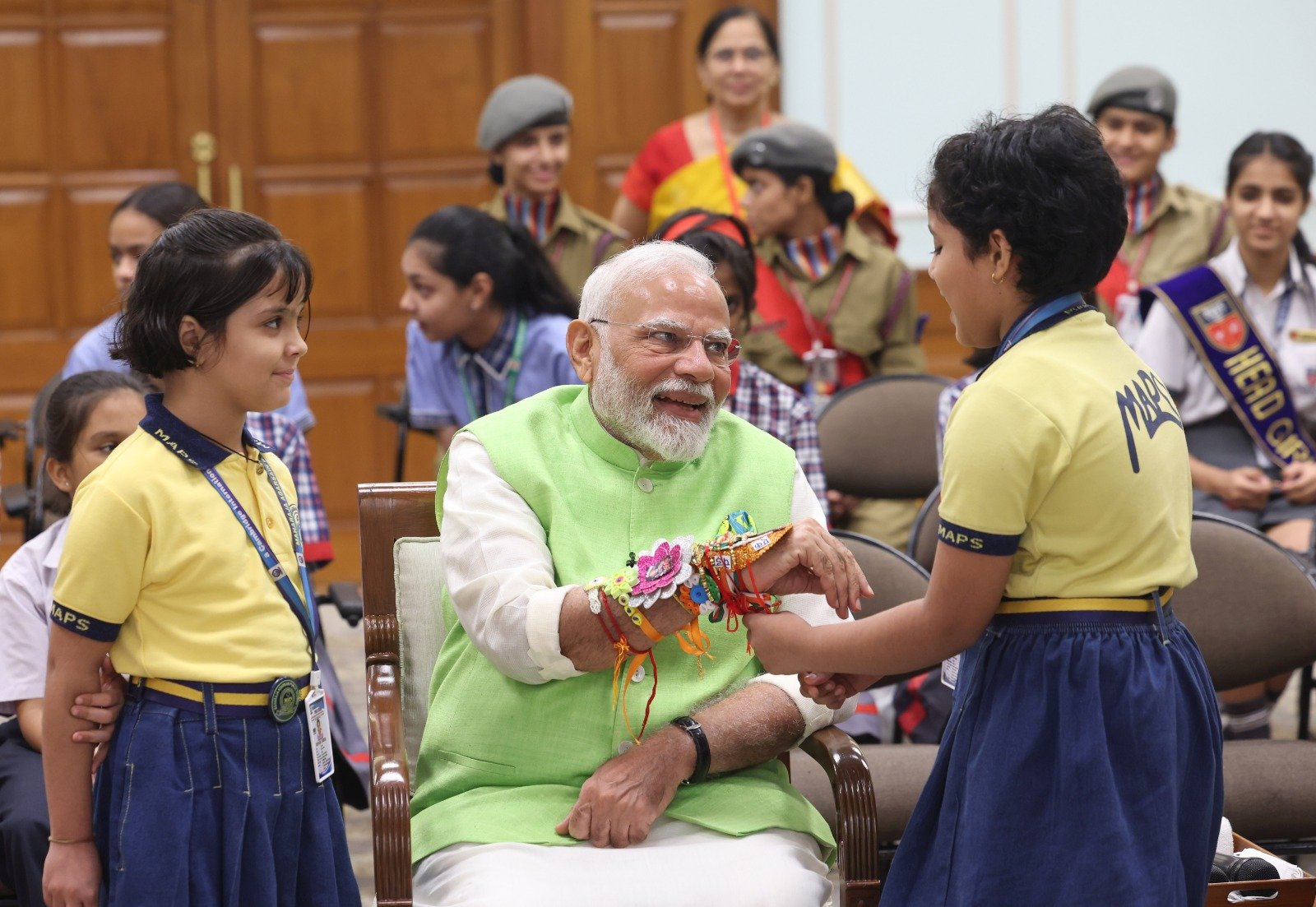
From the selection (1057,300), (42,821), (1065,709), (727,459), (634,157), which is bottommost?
(42,821)

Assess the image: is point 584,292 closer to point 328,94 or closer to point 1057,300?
point 1057,300

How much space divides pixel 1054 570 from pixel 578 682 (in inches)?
30.4

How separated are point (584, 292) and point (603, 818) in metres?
0.85

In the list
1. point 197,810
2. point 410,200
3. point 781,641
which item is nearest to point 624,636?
point 781,641

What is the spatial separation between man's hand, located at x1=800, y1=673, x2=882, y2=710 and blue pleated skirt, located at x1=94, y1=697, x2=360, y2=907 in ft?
2.29

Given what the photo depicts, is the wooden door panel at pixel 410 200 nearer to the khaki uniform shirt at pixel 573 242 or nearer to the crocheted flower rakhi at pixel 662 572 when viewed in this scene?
the khaki uniform shirt at pixel 573 242

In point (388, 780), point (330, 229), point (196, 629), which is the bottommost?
point (388, 780)

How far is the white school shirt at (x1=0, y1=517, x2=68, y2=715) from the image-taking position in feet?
8.48

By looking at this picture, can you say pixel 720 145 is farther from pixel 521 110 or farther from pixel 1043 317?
pixel 1043 317

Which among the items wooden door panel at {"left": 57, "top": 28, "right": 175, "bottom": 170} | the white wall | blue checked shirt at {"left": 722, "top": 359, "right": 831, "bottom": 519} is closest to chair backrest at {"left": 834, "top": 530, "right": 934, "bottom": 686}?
blue checked shirt at {"left": 722, "top": 359, "right": 831, "bottom": 519}

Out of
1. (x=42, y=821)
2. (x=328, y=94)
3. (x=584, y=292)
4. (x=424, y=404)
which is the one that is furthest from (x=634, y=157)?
(x=42, y=821)

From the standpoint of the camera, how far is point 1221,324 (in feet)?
13.8

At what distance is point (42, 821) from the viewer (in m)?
2.45

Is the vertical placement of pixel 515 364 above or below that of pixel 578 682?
above
